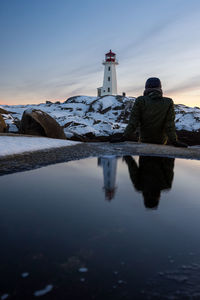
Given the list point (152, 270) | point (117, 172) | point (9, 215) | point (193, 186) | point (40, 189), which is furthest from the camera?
point (117, 172)

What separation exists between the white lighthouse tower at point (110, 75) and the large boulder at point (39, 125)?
157ft

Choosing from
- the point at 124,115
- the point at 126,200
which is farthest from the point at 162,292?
the point at 124,115

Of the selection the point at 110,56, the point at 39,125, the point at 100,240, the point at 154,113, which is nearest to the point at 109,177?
the point at 100,240

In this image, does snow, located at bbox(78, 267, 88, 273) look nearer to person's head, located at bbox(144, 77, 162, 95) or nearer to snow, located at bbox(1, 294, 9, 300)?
snow, located at bbox(1, 294, 9, 300)

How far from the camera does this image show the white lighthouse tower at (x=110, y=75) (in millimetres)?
54719

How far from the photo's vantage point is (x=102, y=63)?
2206 inches

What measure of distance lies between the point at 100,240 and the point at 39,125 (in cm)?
839

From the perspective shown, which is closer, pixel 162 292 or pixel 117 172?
pixel 162 292

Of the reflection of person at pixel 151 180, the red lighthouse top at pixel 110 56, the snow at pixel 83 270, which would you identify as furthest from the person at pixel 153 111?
the red lighthouse top at pixel 110 56

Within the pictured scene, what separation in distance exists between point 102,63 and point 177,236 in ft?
197

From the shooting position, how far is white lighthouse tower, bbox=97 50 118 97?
54.7 meters

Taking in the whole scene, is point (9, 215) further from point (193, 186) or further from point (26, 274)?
point (193, 186)

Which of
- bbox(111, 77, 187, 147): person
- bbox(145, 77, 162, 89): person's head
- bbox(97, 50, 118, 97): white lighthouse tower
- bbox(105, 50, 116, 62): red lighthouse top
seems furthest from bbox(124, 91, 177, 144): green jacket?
bbox(105, 50, 116, 62): red lighthouse top

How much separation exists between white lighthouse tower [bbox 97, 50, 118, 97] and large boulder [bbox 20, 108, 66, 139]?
48.0 meters
